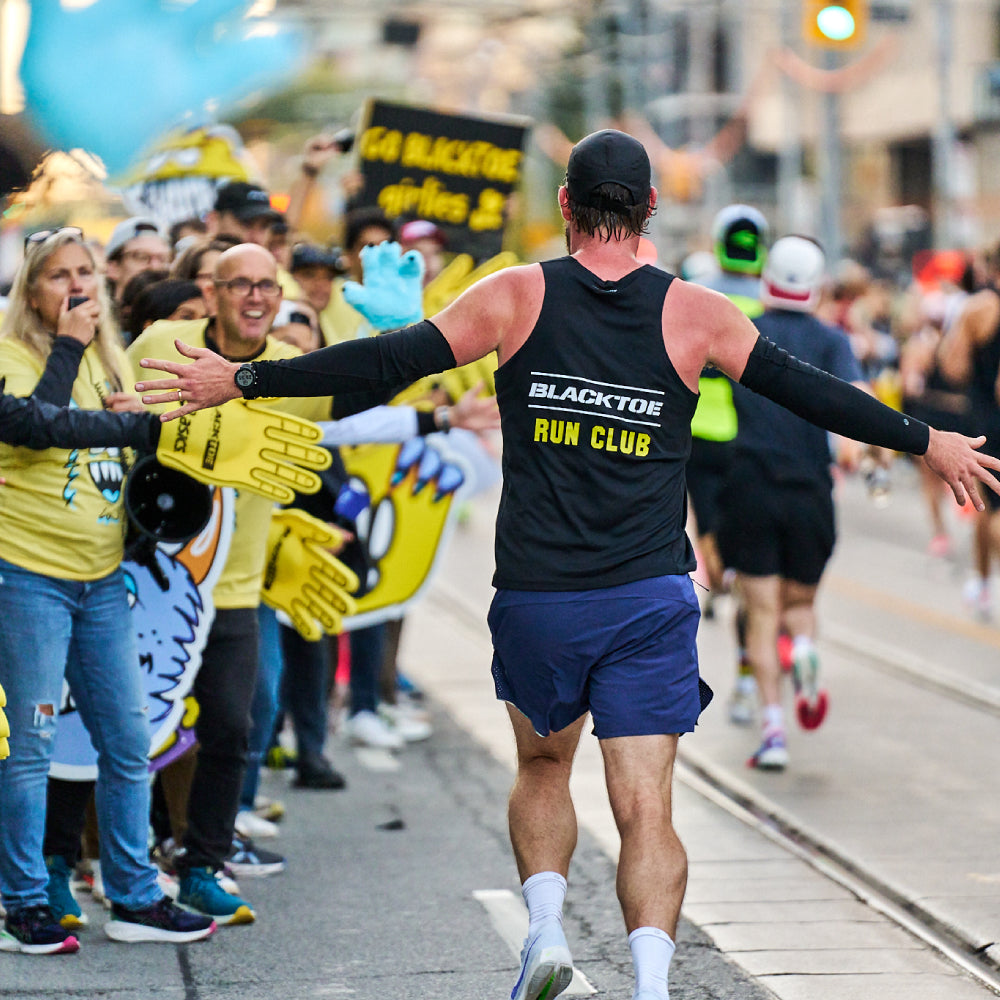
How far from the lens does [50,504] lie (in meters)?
5.20

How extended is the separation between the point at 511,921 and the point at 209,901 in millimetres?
865

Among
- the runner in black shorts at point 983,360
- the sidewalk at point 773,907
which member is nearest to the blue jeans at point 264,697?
the sidewalk at point 773,907

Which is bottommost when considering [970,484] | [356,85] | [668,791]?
[668,791]

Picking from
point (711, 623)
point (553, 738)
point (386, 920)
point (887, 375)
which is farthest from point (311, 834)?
point (887, 375)

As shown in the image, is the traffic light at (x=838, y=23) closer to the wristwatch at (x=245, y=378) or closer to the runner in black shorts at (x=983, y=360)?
the runner in black shorts at (x=983, y=360)

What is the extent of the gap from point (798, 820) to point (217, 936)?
2.27 meters

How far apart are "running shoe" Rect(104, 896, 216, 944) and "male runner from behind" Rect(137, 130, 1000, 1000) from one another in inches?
56.6

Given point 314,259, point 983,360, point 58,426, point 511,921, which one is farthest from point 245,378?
point 983,360

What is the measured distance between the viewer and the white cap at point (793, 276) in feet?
25.9

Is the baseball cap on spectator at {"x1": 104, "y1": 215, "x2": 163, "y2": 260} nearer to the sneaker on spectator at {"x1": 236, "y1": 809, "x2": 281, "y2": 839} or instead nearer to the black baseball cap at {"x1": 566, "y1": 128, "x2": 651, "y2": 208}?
the sneaker on spectator at {"x1": 236, "y1": 809, "x2": 281, "y2": 839}

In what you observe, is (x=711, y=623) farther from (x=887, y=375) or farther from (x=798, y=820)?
(x=887, y=375)

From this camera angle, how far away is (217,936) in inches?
220

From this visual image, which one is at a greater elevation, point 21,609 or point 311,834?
point 21,609

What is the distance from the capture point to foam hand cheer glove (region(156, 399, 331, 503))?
5309 mm
